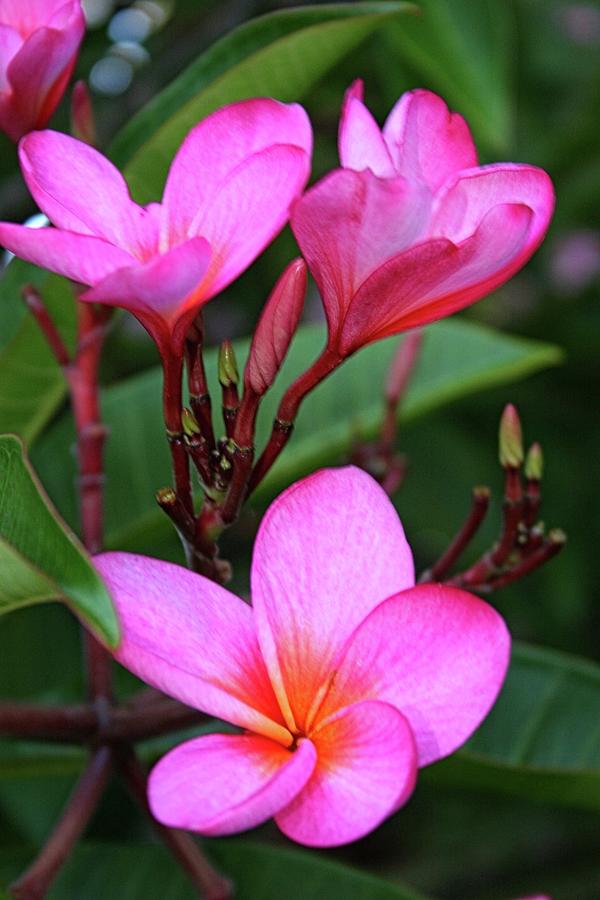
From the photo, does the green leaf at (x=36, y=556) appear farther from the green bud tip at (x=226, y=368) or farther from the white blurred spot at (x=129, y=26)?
the white blurred spot at (x=129, y=26)

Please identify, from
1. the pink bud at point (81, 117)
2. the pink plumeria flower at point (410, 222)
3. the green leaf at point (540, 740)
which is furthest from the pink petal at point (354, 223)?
the green leaf at point (540, 740)

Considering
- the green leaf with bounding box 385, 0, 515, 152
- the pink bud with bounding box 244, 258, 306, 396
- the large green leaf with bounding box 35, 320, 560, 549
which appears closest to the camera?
the pink bud with bounding box 244, 258, 306, 396

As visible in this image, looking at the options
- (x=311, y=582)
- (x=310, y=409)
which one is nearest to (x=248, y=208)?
(x=311, y=582)

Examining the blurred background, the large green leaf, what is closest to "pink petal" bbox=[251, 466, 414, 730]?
the large green leaf

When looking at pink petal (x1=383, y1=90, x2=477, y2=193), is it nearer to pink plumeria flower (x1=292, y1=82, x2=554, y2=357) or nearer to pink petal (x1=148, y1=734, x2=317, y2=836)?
pink plumeria flower (x1=292, y1=82, x2=554, y2=357)

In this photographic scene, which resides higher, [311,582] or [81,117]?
[81,117]

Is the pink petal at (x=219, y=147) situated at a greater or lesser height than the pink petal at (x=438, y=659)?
greater

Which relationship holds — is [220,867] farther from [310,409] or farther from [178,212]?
[178,212]
